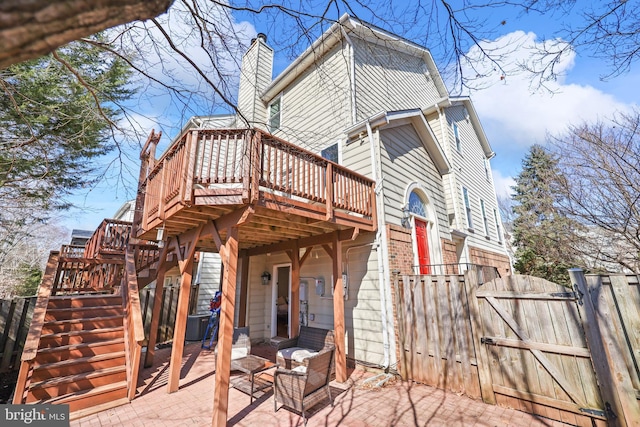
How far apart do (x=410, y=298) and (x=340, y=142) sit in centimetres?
448

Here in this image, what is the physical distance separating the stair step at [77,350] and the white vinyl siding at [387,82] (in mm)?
7683

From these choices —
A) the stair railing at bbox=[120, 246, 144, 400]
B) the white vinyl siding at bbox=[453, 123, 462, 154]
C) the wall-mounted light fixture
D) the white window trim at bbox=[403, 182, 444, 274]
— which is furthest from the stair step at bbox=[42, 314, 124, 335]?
the white vinyl siding at bbox=[453, 123, 462, 154]

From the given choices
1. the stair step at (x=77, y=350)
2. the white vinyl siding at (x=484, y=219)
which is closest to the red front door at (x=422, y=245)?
the white vinyl siding at (x=484, y=219)

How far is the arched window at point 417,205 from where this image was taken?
26.3ft

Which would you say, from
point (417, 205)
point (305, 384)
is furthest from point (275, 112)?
point (305, 384)

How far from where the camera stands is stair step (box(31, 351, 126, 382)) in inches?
174

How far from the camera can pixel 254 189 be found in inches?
157

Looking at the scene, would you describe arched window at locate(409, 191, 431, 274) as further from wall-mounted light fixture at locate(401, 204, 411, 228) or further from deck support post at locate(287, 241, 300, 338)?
deck support post at locate(287, 241, 300, 338)

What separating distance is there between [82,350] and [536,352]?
7571 millimetres

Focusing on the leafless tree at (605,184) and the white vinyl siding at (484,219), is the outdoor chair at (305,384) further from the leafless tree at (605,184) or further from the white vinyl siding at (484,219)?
the white vinyl siding at (484,219)

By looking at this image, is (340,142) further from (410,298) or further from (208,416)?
(208,416)

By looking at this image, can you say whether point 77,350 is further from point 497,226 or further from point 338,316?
point 497,226

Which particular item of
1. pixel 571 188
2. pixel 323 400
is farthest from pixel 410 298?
pixel 571 188

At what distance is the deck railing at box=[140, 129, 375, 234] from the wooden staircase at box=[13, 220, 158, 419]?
2.06 meters
